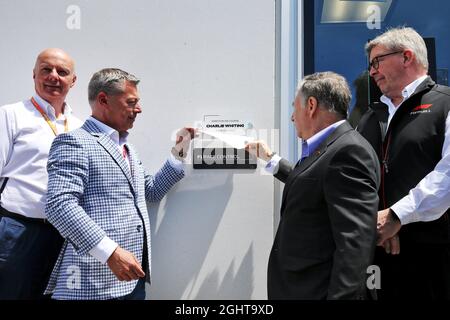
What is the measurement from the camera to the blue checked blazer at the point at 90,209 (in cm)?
152

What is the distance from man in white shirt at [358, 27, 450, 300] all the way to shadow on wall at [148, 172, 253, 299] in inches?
29.8

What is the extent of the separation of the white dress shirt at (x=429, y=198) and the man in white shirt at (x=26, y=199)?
152 cm

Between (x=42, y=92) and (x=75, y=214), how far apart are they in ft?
2.57

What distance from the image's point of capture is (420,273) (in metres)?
1.54

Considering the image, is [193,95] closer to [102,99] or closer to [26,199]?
[102,99]

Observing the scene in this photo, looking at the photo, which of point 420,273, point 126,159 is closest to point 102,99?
point 126,159

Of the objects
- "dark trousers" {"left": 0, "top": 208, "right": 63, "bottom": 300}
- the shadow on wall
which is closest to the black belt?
"dark trousers" {"left": 0, "top": 208, "right": 63, "bottom": 300}

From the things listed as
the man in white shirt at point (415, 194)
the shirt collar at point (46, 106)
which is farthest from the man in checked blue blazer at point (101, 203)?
the man in white shirt at point (415, 194)

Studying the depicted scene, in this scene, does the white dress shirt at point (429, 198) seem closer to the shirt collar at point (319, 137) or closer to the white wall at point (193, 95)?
the shirt collar at point (319, 137)

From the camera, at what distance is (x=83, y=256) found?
1.61m

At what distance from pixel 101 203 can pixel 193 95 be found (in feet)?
2.61

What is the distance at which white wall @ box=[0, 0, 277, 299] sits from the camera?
207 cm
